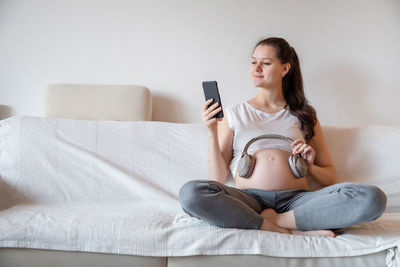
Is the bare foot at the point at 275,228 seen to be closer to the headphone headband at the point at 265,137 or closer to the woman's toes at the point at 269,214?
the woman's toes at the point at 269,214

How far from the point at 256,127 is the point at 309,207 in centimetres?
43

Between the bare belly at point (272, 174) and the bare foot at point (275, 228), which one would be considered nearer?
the bare foot at point (275, 228)

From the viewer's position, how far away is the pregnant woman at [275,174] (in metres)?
1.03

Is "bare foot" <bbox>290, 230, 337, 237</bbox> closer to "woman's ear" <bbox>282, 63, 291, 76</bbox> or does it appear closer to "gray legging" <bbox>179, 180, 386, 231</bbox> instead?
"gray legging" <bbox>179, 180, 386, 231</bbox>

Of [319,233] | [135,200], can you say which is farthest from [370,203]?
[135,200]

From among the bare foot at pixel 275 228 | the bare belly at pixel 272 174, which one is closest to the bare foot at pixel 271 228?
the bare foot at pixel 275 228

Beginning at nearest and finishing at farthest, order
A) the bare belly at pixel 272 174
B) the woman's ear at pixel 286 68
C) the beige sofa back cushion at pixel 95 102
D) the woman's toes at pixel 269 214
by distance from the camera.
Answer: the woman's toes at pixel 269 214 → the bare belly at pixel 272 174 → the woman's ear at pixel 286 68 → the beige sofa back cushion at pixel 95 102

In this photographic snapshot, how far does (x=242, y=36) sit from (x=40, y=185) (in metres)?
1.16

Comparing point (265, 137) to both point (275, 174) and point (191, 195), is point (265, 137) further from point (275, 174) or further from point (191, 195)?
point (191, 195)

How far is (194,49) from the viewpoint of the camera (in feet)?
5.86

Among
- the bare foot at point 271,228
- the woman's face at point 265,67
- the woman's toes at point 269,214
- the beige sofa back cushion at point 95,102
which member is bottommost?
the bare foot at point 271,228

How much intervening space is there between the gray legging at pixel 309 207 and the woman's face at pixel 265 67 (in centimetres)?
53

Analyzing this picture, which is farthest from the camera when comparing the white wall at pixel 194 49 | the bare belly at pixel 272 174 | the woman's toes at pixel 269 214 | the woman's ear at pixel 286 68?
the white wall at pixel 194 49

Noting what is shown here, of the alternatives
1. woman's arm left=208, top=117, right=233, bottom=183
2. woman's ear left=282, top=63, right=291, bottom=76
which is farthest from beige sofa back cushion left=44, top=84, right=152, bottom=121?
woman's ear left=282, top=63, right=291, bottom=76
